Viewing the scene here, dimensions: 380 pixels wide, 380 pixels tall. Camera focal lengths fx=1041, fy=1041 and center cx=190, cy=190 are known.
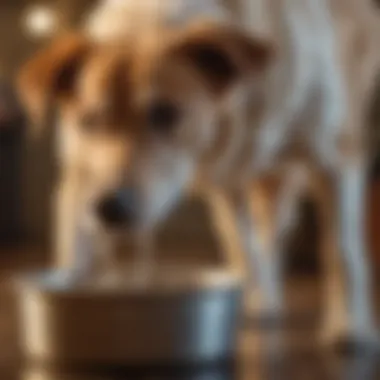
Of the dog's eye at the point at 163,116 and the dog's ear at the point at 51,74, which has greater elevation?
the dog's ear at the point at 51,74

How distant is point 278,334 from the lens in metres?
1.79

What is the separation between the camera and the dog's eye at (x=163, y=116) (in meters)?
1.54

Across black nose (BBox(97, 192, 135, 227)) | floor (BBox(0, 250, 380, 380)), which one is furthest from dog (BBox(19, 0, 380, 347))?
floor (BBox(0, 250, 380, 380))

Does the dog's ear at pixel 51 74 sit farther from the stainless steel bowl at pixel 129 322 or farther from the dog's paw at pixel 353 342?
the dog's paw at pixel 353 342

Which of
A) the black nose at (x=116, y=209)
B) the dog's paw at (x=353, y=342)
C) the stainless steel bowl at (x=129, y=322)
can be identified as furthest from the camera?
the dog's paw at (x=353, y=342)

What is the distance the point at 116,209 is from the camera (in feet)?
4.82

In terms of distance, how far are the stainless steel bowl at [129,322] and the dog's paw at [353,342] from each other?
25cm

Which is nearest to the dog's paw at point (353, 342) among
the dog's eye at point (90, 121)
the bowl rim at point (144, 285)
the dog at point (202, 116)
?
the dog at point (202, 116)

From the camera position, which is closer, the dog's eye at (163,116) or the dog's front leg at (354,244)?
the dog's eye at (163,116)

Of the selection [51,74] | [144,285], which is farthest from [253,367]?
[51,74]

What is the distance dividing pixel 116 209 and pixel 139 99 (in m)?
0.17

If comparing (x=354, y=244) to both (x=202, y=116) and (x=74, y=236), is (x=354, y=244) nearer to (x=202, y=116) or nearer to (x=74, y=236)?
(x=202, y=116)

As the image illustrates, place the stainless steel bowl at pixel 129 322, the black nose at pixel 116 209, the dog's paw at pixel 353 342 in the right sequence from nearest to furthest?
the stainless steel bowl at pixel 129 322
the black nose at pixel 116 209
the dog's paw at pixel 353 342

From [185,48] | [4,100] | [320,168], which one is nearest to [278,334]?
[320,168]
